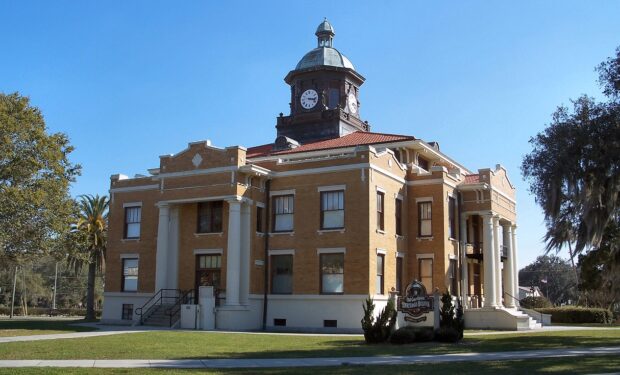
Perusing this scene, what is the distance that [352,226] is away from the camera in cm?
3391

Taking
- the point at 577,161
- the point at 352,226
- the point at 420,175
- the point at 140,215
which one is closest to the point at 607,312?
the point at 420,175

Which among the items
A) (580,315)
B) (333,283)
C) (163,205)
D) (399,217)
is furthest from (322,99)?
(580,315)

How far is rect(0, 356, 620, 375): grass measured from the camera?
1476 centimetres

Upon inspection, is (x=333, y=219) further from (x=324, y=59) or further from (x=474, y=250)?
(x=324, y=59)

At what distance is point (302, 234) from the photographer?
3528 cm

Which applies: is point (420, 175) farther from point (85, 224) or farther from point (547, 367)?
point (85, 224)

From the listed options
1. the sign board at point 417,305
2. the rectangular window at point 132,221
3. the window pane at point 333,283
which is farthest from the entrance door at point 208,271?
the sign board at point 417,305

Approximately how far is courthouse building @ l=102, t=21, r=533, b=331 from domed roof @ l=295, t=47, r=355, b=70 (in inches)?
277

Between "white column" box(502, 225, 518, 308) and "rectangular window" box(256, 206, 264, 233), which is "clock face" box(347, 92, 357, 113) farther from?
"rectangular window" box(256, 206, 264, 233)

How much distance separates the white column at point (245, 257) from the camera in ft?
115

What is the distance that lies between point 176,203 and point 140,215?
4.95m

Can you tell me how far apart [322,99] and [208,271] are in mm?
15618

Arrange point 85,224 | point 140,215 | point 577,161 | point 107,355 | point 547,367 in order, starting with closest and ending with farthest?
point 547,367 → point 107,355 → point 577,161 → point 140,215 → point 85,224

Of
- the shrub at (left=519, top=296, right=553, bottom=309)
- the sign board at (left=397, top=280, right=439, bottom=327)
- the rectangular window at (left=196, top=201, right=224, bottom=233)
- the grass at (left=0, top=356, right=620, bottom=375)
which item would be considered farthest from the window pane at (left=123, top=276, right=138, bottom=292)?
the shrub at (left=519, top=296, right=553, bottom=309)
